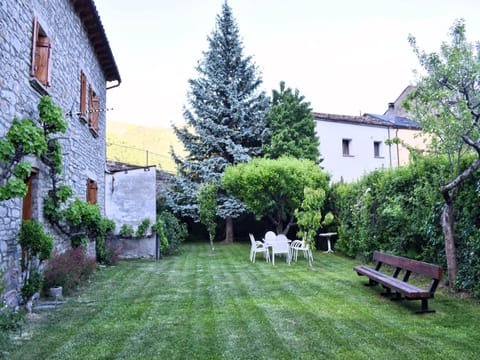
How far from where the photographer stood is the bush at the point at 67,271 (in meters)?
6.13

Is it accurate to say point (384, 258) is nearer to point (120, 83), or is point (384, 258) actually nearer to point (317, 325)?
point (317, 325)

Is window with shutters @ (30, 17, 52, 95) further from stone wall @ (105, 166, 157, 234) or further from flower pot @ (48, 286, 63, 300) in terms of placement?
stone wall @ (105, 166, 157, 234)

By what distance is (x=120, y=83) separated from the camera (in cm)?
1299

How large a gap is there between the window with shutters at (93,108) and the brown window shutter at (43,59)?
3.23 meters

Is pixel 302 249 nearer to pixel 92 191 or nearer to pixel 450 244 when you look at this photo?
pixel 450 244

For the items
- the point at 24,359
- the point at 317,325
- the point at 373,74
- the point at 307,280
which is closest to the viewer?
the point at 24,359

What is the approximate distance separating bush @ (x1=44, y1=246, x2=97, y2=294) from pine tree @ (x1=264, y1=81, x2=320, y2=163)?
10.5m

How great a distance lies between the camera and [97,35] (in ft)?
31.7

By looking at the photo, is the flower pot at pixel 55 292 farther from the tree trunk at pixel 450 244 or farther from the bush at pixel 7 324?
the tree trunk at pixel 450 244

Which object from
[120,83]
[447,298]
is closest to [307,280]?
[447,298]

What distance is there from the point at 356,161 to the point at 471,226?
16062mm

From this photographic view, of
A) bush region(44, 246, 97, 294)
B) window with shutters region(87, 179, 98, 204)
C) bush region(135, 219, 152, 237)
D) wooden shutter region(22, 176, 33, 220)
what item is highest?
window with shutters region(87, 179, 98, 204)

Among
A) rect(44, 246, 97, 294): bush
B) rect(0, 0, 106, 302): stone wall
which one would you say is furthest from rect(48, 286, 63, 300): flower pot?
rect(0, 0, 106, 302): stone wall

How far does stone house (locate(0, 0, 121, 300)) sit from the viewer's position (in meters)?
4.74
